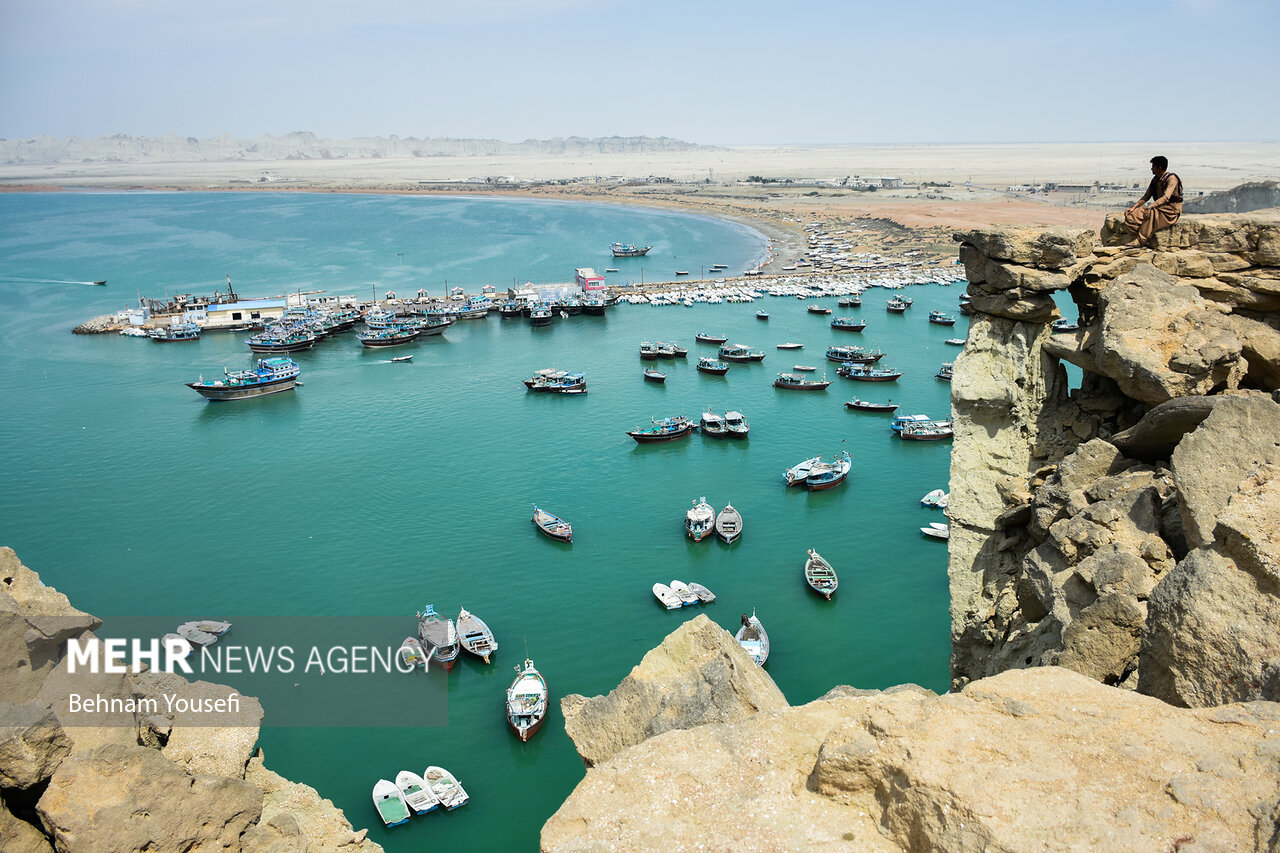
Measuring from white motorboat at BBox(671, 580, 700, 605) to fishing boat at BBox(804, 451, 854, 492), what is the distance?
11.4m

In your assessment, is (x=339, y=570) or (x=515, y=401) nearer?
(x=339, y=570)

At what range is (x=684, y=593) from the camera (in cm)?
3011

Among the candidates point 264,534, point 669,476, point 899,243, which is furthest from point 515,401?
point 899,243

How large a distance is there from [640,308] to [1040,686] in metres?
79.0

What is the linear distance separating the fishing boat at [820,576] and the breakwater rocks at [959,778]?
23.9m

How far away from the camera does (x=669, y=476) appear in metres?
41.9

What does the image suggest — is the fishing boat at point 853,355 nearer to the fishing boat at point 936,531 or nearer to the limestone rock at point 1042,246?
the fishing boat at point 936,531

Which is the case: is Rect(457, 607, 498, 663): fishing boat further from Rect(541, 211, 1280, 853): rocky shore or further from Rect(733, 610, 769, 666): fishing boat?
Rect(541, 211, 1280, 853): rocky shore

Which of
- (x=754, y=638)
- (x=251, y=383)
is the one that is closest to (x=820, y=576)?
(x=754, y=638)

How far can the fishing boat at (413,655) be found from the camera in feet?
87.0

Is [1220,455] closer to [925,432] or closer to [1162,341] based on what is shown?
[1162,341]

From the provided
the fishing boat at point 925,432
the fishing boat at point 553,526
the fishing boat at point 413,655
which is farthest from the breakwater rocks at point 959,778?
the fishing boat at point 925,432

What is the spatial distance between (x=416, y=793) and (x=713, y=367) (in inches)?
1689

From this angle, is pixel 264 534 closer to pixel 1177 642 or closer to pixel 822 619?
pixel 822 619
